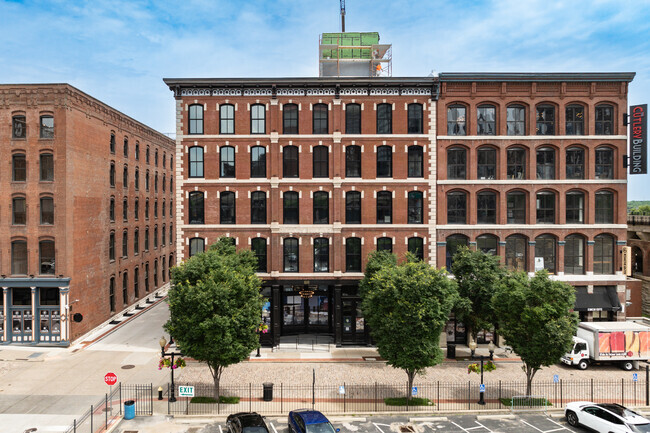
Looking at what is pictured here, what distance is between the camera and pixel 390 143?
31641 mm

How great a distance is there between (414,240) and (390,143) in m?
7.40

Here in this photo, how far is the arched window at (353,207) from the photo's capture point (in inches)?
1252

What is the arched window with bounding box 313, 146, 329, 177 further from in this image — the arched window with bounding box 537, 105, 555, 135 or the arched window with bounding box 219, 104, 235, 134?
the arched window with bounding box 537, 105, 555, 135

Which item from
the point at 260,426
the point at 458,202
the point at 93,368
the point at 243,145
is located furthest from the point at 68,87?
the point at 458,202

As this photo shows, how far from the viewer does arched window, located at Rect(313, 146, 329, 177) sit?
31.7 m

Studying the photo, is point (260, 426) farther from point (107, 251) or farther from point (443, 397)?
point (107, 251)

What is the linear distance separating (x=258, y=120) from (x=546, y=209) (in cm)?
2273

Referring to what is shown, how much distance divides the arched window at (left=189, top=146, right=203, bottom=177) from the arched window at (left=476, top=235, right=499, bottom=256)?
21449 millimetres

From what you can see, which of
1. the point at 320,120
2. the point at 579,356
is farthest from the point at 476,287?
the point at 320,120

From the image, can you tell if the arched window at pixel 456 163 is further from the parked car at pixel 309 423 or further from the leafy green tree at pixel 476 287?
the parked car at pixel 309 423

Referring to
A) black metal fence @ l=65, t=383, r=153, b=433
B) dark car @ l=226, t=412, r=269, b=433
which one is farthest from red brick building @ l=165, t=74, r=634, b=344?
dark car @ l=226, t=412, r=269, b=433

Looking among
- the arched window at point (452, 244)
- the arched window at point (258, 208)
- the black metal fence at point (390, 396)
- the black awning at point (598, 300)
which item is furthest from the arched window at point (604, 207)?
the arched window at point (258, 208)

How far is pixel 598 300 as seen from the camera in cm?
3228

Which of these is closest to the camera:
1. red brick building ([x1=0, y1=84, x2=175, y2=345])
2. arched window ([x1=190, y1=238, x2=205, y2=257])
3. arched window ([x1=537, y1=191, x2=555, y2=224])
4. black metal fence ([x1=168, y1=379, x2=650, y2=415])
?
black metal fence ([x1=168, y1=379, x2=650, y2=415])
